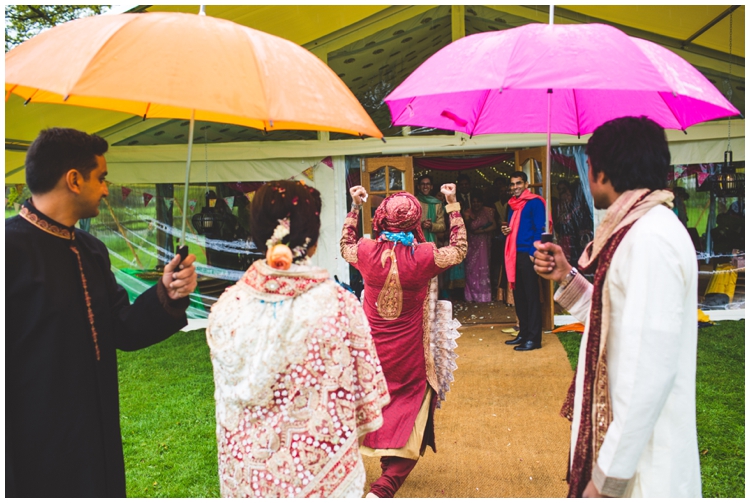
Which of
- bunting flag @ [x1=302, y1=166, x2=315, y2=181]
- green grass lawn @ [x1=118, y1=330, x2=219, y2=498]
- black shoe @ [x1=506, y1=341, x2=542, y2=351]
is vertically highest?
bunting flag @ [x1=302, y1=166, x2=315, y2=181]

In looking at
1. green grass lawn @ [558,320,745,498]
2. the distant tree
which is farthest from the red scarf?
the distant tree

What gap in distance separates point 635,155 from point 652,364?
690 mm

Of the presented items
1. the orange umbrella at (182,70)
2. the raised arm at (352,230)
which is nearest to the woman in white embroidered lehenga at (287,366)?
the orange umbrella at (182,70)

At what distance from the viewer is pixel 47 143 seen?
85.6 inches

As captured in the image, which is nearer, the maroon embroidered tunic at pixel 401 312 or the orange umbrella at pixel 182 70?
the orange umbrella at pixel 182 70

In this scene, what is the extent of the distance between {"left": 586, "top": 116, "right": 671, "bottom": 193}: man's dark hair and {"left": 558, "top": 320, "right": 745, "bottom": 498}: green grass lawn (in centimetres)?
246

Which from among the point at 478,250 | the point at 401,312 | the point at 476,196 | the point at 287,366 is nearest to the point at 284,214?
the point at 287,366

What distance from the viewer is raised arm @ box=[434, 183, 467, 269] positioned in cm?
353

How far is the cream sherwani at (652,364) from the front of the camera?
68.0 inches

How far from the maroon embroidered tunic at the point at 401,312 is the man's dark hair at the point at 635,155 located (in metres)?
1.60

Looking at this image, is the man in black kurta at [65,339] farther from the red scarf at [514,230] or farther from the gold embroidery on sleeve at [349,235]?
the red scarf at [514,230]

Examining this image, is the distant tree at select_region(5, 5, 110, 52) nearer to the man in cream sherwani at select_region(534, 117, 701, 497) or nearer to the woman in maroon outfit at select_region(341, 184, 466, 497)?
the woman in maroon outfit at select_region(341, 184, 466, 497)

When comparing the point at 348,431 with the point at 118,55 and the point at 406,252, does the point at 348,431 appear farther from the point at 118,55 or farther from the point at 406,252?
the point at 406,252

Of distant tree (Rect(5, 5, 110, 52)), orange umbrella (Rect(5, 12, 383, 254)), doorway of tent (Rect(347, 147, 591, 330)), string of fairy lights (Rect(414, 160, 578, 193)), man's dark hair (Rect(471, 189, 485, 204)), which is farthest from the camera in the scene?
string of fairy lights (Rect(414, 160, 578, 193))
